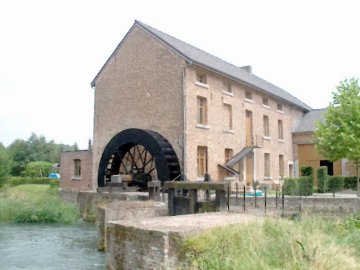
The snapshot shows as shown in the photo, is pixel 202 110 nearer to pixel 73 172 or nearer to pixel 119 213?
pixel 119 213

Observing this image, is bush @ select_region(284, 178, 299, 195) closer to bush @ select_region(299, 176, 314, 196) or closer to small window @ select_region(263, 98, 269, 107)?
bush @ select_region(299, 176, 314, 196)

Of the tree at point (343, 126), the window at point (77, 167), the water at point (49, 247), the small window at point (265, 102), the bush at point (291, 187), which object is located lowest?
the water at point (49, 247)

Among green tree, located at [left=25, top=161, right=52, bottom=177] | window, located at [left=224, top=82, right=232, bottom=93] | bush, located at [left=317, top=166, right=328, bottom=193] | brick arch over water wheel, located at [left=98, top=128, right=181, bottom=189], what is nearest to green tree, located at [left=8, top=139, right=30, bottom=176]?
green tree, located at [left=25, top=161, right=52, bottom=177]

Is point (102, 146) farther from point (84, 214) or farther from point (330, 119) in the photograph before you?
point (330, 119)

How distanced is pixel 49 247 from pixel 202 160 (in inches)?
329

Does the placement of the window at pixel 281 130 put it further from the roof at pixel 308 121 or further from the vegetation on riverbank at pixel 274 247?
the vegetation on riverbank at pixel 274 247

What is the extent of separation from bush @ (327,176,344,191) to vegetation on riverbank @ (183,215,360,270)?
14.3 meters

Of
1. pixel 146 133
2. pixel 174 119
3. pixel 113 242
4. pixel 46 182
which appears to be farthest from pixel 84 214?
pixel 46 182

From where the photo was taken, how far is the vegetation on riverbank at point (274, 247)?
4.48 meters

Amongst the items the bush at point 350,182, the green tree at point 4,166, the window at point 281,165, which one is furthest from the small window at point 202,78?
the green tree at point 4,166

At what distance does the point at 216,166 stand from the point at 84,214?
6.23 metres

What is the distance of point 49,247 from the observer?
1111cm

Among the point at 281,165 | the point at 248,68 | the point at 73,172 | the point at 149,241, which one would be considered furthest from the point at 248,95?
the point at 149,241

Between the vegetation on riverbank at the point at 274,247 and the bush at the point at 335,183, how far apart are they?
14.3 meters
